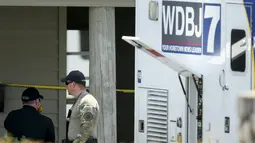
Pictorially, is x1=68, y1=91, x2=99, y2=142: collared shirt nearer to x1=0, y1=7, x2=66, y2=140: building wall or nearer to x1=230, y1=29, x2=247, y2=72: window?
x1=230, y1=29, x2=247, y2=72: window

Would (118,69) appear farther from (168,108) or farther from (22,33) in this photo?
(168,108)

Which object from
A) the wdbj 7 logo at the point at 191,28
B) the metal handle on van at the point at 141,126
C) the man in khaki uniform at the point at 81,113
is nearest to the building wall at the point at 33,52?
the metal handle on van at the point at 141,126

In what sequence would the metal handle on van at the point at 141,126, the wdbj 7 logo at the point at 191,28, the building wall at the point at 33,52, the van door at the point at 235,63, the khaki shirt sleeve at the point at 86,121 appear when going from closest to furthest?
the van door at the point at 235,63 < the wdbj 7 logo at the point at 191,28 < the khaki shirt sleeve at the point at 86,121 < the metal handle on van at the point at 141,126 < the building wall at the point at 33,52

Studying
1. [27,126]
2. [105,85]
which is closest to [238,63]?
[27,126]

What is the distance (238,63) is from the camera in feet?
22.2

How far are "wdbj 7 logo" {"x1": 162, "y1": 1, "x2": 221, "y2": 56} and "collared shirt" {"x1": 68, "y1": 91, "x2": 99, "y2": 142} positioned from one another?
3.04 feet

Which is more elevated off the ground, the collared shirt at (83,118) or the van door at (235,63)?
the van door at (235,63)

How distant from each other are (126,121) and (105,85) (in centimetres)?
300

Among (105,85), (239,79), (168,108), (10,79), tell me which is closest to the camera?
(239,79)

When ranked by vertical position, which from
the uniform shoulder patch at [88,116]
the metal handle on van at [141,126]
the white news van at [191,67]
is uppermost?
the white news van at [191,67]

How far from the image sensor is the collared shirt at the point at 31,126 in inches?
324

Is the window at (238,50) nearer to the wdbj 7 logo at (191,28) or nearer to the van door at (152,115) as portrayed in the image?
the wdbj 7 logo at (191,28)

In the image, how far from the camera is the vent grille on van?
800cm

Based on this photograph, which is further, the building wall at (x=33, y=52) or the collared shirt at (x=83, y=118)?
the building wall at (x=33, y=52)
